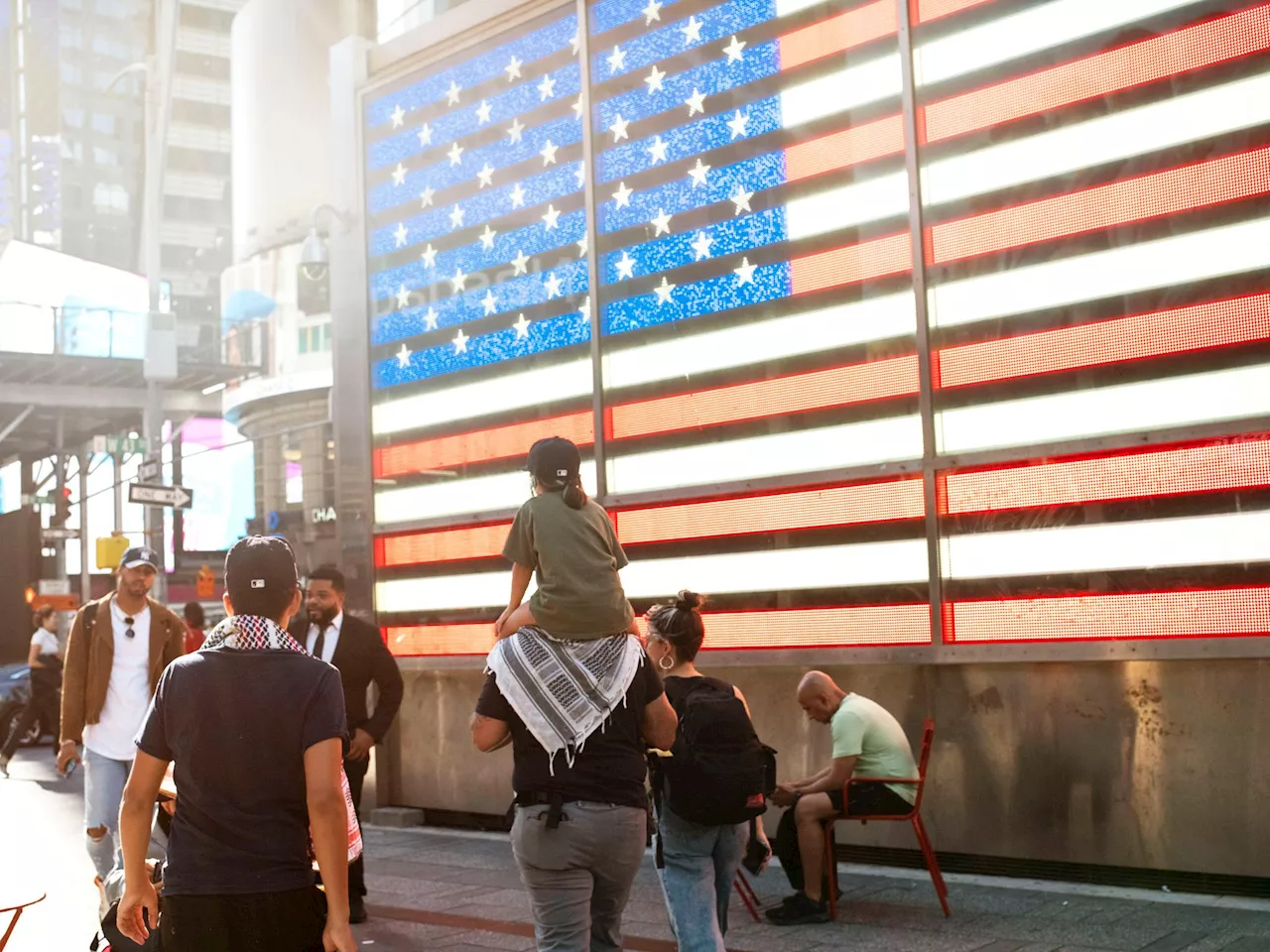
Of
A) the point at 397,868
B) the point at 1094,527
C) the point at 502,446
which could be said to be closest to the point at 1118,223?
the point at 1094,527

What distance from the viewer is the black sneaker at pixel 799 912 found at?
290 inches

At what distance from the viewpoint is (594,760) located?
14.3 feet

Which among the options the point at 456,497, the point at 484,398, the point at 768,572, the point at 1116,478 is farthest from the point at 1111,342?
the point at 456,497

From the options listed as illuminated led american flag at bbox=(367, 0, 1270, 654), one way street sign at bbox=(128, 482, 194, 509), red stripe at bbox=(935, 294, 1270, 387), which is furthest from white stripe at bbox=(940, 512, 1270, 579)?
one way street sign at bbox=(128, 482, 194, 509)

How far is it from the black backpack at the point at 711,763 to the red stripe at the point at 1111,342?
335cm

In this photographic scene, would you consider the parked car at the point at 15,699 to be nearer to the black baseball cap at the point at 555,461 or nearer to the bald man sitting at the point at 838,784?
the bald man sitting at the point at 838,784

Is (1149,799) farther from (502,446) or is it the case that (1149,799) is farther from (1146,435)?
(502,446)

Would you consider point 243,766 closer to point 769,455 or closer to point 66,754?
point 66,754

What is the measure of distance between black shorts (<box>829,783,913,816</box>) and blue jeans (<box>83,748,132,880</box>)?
364cm

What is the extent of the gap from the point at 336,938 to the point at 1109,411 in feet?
18.4

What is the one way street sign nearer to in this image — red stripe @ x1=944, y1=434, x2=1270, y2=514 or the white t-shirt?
the white t-shirt

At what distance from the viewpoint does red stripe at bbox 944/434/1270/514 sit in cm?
744

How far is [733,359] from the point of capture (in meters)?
9.71

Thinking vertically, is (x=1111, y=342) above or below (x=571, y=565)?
above
